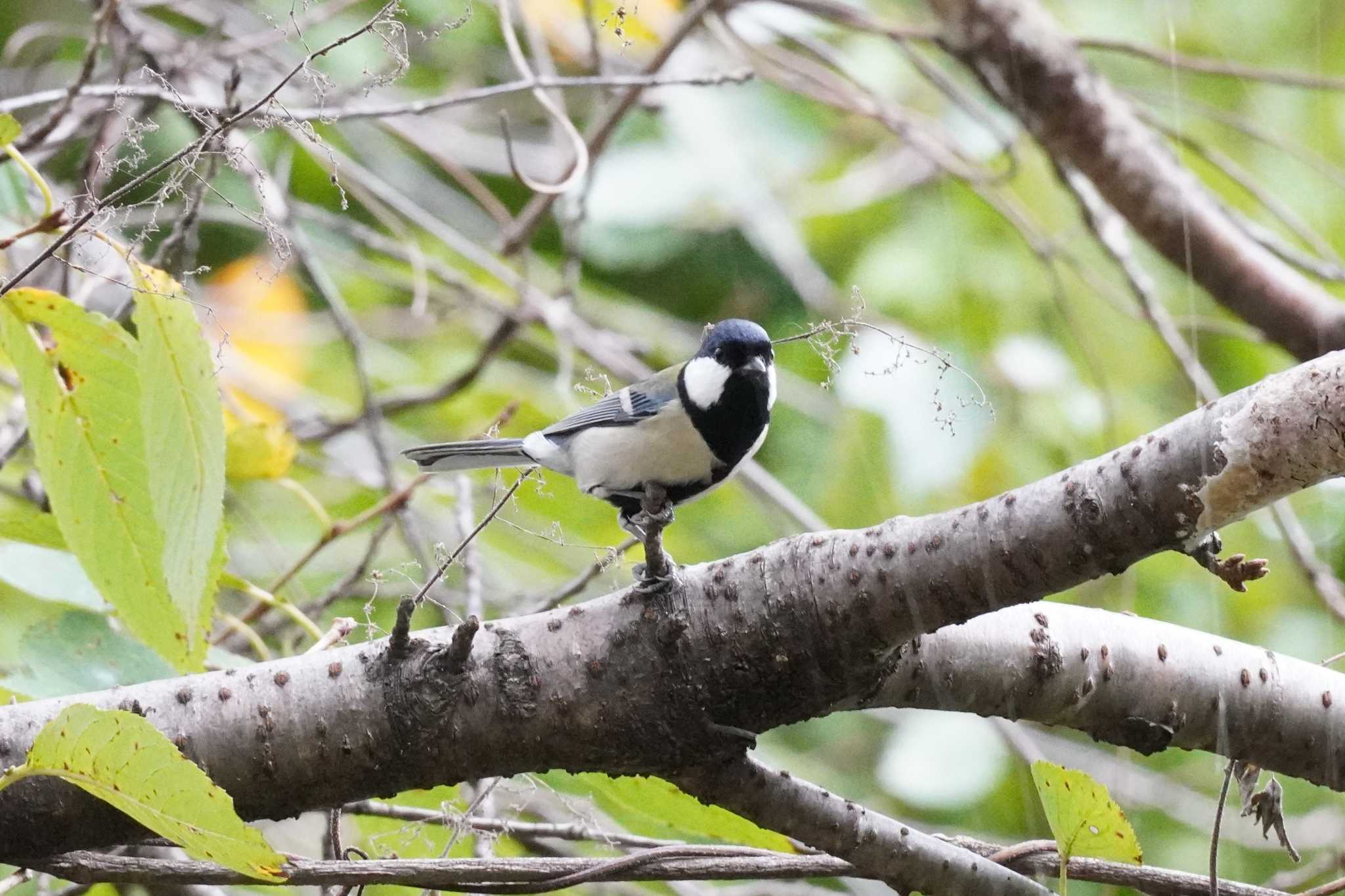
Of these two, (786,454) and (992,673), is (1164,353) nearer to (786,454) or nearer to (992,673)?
→ (786,454)

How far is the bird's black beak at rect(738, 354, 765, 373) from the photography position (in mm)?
1763

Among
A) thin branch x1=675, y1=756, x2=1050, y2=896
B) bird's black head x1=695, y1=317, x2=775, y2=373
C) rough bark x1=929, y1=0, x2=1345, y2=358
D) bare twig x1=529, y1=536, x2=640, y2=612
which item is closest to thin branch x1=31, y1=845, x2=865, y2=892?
thin branch x1=675, y1=756, x2=1050, y2=896

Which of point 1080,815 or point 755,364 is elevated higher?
point 755,364

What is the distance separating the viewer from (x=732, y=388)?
1.79 m

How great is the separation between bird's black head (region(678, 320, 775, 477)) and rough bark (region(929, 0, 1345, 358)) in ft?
4.09

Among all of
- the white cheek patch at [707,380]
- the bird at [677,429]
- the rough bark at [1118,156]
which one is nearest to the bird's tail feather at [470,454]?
the bird at [677,429]

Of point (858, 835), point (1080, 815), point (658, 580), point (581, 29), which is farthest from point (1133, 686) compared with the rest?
point (581, 29)

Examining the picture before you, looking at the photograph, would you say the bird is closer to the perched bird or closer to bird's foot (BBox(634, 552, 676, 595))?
the perched bird

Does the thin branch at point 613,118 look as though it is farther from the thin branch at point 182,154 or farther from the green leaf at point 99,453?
the thin branch at point 182,154

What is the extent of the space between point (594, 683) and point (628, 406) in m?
0.81

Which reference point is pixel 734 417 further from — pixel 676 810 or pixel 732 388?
pixel 676 810

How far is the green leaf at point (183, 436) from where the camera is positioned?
44.9 inches

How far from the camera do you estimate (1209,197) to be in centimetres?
269

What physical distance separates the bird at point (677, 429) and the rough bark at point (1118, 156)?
1.24m
